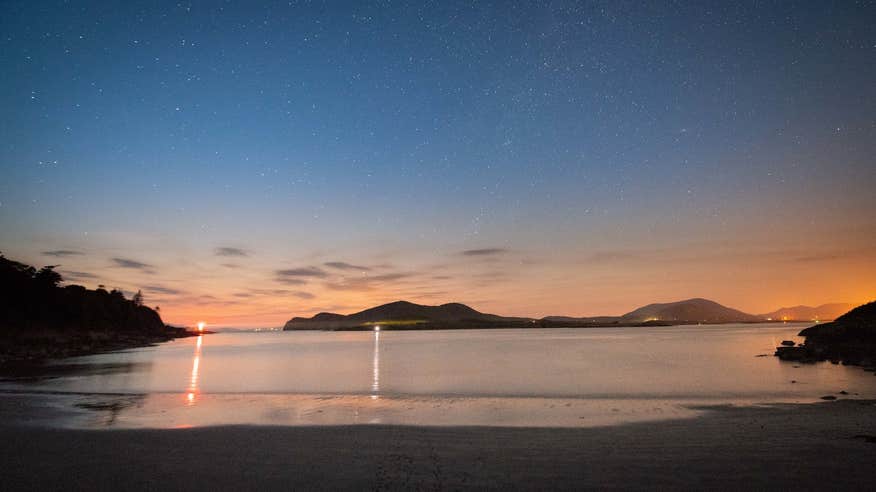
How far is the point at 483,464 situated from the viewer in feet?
44.1

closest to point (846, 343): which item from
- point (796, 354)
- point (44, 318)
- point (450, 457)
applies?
point (796, 354)

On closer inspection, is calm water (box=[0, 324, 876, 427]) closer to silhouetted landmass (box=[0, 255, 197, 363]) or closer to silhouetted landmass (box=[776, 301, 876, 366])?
silhouetted landmass (box=[776, 301, 876, 366])

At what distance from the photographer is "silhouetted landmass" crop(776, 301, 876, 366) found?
4757 centimetres

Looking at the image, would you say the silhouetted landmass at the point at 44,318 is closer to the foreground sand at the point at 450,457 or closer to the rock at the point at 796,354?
the foreground sand at the point at 450,457

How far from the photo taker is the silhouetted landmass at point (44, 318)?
67.2m

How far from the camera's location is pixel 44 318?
9362 centimetres

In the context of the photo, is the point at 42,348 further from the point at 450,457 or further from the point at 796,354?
the point at 796,354

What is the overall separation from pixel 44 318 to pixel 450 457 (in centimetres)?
10834

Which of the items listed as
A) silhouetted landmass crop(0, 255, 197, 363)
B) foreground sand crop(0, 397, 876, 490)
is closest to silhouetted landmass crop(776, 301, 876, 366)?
foreground sand crop(0, 397, 876, 490)

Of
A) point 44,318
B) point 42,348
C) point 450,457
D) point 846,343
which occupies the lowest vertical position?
point 450,457

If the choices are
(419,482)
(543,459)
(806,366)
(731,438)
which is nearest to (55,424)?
(419,482)

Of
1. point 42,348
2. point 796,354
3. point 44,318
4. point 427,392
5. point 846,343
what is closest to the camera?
point 427,392

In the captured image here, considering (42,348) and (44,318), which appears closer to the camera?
(42,348)

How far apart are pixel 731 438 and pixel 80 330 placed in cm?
12101
